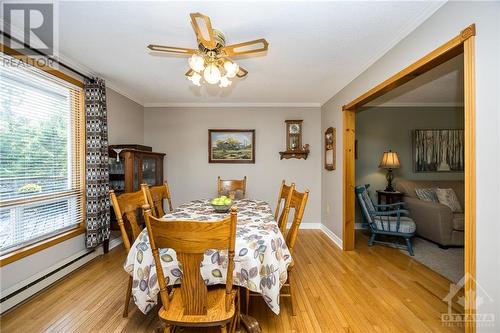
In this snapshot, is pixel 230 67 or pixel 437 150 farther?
pixel 437 150

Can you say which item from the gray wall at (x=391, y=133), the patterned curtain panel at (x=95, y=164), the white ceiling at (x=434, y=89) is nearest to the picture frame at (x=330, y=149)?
the gray wall at (x=391, y=133)

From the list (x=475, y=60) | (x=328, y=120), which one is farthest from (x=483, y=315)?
(x=328, y=120)

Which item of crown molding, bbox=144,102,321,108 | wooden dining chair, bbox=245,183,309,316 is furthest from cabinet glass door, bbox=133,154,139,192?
wooden dining chair, bbox=245,183,309,316

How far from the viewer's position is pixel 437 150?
4.63m

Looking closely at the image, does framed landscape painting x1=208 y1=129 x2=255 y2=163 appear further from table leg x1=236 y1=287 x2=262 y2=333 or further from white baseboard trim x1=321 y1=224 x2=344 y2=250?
table leg x1=236 y1=287 x2=262 y2=333

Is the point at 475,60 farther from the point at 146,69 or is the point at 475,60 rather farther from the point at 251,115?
the point at 251,115

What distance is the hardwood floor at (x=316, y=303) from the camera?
6.01 ft

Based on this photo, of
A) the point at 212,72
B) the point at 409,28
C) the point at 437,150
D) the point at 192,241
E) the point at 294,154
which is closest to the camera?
the point at 192,241

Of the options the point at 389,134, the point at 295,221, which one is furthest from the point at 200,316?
the point at 389,134

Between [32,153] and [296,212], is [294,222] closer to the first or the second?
[296,212]

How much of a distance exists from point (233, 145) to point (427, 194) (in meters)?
3.47

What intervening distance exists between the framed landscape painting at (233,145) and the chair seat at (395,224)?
2.32m

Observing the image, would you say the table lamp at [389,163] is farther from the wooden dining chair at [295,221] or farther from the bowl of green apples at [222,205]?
the bowl of green apples at [222,205]

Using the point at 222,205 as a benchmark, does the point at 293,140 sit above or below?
above
